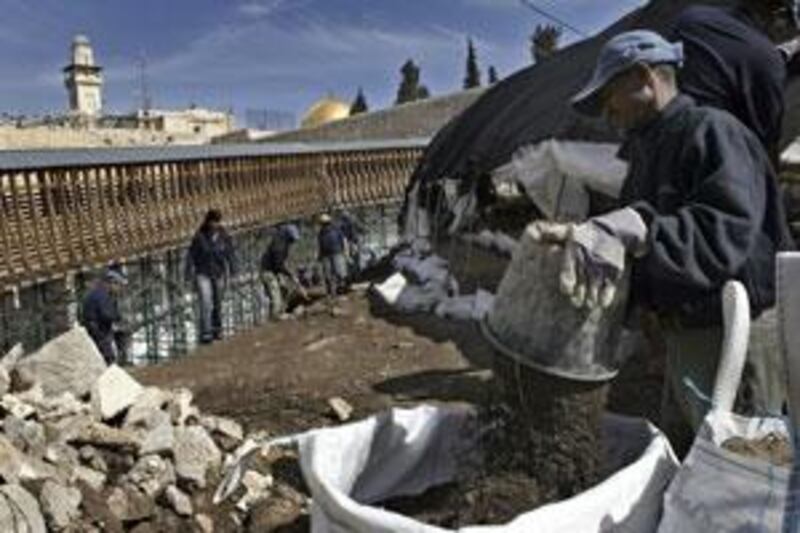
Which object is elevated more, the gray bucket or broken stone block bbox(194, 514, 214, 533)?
the gray bucket

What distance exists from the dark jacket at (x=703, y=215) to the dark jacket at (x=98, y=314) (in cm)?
776

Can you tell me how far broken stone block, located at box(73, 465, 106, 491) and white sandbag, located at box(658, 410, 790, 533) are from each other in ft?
11.0

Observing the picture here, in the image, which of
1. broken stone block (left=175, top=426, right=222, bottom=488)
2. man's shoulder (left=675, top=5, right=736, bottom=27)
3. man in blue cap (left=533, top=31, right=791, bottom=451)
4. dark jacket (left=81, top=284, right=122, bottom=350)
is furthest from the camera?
dark jacket (left=81, top=284, right=122, bottom=350)

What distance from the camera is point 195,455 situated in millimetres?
5223

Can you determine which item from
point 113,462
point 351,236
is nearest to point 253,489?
point 113,462

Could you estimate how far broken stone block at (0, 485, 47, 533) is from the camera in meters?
4.24

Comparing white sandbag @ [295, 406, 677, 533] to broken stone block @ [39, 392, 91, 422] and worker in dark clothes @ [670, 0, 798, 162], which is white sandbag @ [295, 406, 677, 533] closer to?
worker in dark clothes @ [670, 0, 798, 162]

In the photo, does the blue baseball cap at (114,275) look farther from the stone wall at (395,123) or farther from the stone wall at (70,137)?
the stone wall at (395,123)

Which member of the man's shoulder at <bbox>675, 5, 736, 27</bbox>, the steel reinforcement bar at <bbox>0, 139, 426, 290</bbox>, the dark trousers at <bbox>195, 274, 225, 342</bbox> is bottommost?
the dark trousers at <bbox>195, 274, 225, 342</bbox>

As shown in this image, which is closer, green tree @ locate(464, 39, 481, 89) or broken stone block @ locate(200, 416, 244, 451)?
broken stone block @ locate(200, 416, 244, 451)

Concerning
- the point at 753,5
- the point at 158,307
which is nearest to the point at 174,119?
the point at 158,307

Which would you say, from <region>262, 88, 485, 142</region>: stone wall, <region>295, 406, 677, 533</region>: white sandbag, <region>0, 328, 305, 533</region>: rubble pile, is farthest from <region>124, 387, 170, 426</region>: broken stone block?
<region>262, 88, 485, 142</region>: stone wall

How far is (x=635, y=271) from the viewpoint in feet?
7.95

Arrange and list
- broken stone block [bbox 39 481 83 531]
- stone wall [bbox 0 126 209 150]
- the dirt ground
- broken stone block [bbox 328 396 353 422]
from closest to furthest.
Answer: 1. broken stone block [bbox 39 481 83 531]
2. broken stone block [bbox 328 396 353 422]
3. the dirt ground
4. stone wall [bbox 0 126 209 150]
